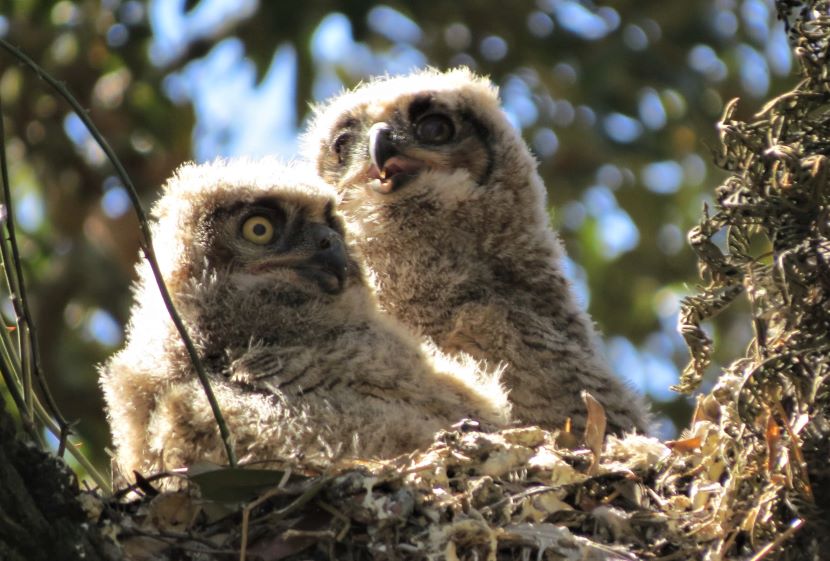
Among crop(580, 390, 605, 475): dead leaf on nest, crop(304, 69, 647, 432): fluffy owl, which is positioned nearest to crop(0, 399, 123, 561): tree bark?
crop(580, 390, 605, 475): dead leaf on nest

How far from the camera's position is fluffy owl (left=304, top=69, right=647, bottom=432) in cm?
468

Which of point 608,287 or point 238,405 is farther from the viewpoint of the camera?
point 608,287

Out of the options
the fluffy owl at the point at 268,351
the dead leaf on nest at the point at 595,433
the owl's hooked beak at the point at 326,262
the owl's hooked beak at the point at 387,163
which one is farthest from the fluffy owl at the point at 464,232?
the dead leaf on nest at the point at 595,433

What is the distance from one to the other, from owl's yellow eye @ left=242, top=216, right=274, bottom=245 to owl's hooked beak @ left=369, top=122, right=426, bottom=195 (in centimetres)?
111

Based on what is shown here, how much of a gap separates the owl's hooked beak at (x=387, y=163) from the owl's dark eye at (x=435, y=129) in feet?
0.49

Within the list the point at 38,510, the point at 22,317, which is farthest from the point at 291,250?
the point at 38,510

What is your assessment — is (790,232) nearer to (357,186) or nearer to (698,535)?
(698,535)

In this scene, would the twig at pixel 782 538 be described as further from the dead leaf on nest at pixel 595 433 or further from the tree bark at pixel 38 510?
the tree bark at pixel 38 510

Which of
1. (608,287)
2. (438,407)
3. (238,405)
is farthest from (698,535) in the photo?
(608,287)

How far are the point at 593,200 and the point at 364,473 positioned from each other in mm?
6431

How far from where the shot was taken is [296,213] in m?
4.30

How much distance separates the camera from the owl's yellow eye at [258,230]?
4.24m

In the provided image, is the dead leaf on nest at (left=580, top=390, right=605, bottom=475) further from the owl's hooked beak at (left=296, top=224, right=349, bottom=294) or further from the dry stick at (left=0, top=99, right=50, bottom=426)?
the dry stick at (left=0, top=99, right=50, bottom=426)

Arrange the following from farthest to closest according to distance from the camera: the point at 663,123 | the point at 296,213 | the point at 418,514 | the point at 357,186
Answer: the point at 663,123 < the point at 357,186 < the point at 296,213 < the point at 418,514
